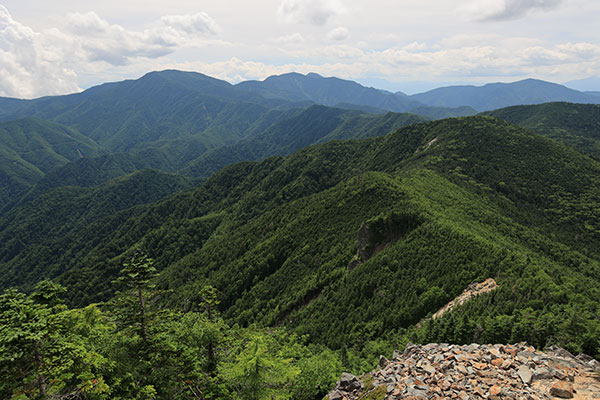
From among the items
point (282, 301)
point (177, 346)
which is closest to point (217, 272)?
point (282, 301)

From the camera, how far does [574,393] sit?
57.5ft

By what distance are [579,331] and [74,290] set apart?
214458 millimetres

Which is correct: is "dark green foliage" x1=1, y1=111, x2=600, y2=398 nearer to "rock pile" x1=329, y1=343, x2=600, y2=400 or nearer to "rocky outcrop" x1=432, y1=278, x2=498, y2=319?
"rocky outcrop" x1=432, y1=278, x2=498, y2=319

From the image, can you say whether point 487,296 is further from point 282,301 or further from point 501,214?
point 501,214

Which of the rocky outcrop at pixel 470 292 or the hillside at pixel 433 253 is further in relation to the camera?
the rocky outcrop at pixel 470 292

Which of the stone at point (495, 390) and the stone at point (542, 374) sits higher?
the stone at point (542, 374)

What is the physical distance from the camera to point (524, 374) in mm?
19109

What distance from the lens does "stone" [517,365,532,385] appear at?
18.6 m

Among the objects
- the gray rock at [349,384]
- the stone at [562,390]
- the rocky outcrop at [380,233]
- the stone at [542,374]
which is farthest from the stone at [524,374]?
the rocky outcrop at [380,233]

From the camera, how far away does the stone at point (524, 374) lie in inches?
731

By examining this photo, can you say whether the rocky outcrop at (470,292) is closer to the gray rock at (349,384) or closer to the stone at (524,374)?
the gray rock at (349,384)

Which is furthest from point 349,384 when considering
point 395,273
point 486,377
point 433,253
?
point 433,253

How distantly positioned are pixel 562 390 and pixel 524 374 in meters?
2.11

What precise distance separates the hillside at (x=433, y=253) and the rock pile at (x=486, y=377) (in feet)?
15.3
